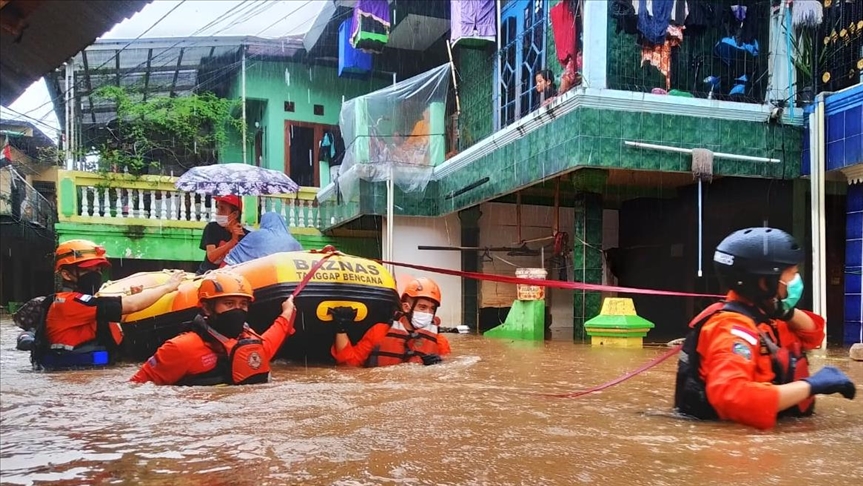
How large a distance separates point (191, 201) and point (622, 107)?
8740 mm

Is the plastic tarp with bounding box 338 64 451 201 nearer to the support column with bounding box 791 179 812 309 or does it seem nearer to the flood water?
the support column with bounding box 791 179 812 309

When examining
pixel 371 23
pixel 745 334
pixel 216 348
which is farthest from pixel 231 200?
pixel 745 334

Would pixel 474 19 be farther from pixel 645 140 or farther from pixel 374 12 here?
pixel 645 140

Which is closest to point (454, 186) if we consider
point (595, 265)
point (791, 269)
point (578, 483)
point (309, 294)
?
point (595, 265)

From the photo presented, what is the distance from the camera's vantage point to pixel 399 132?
40.2 feet

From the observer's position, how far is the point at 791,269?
122 inches

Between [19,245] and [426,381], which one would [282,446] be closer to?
[426,381]

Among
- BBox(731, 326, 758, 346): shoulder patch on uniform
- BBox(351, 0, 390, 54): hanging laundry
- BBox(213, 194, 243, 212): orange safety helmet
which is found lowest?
BBox(731, 326, 758, 346): shoulder patch on uniform

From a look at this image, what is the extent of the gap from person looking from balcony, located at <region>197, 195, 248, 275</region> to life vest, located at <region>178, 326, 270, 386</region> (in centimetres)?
346

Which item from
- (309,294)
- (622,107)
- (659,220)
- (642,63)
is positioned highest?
(642,63)

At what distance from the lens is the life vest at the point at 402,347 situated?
20.3 feet

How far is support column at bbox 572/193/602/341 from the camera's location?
9180 mm

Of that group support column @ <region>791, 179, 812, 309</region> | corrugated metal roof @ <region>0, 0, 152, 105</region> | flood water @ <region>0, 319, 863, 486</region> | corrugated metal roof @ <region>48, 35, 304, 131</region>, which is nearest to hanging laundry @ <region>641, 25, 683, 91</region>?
support column @ <region>791, 179, 812, 309</region>

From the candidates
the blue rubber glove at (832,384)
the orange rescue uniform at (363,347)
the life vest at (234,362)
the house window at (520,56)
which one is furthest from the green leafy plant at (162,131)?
the blue rubber glove at (832,384)
